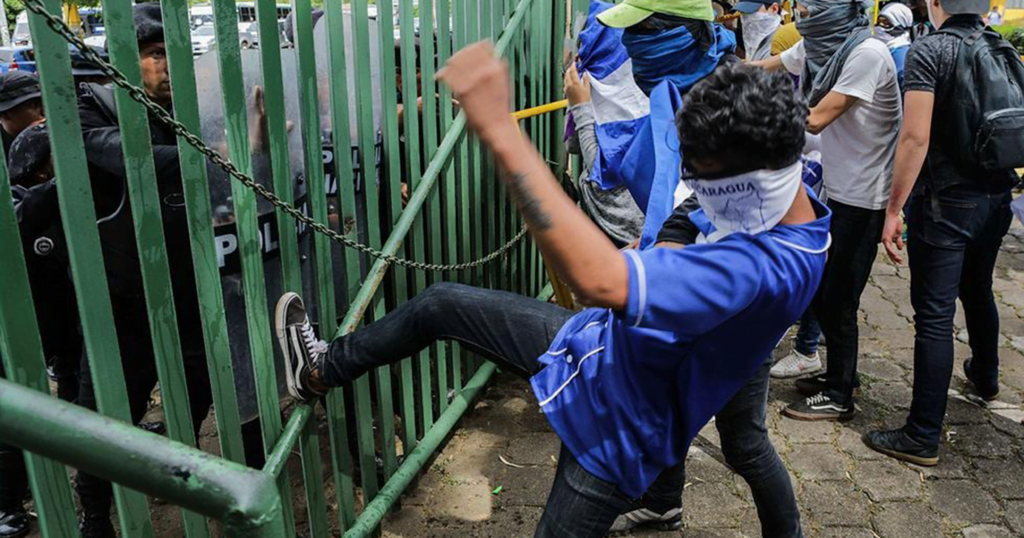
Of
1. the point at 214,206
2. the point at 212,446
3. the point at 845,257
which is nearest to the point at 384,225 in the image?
the point at 214,206

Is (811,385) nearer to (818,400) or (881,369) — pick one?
(818,400)

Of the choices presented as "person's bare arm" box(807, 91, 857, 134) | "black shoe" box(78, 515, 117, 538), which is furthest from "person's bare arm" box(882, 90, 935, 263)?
"black shoe" box(78, 515, 117, 538)

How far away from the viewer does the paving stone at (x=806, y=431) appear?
12.1 feet

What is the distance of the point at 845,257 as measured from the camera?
3.60 meters

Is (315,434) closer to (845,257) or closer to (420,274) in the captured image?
(420,274)

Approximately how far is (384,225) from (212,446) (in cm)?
144

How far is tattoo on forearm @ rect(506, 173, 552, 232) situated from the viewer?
1491 millimetres

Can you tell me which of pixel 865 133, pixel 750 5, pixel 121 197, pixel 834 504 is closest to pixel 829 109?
pixel 865 133

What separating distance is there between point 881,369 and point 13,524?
4.03 meters

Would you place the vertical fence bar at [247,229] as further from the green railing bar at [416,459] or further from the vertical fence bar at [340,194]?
the green railing bar at [416,459]

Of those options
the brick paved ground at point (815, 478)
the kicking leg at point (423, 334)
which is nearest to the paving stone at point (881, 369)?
the brick paved ground at point (815, 478)

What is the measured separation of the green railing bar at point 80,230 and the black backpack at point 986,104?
9.76 ft

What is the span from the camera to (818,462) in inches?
138

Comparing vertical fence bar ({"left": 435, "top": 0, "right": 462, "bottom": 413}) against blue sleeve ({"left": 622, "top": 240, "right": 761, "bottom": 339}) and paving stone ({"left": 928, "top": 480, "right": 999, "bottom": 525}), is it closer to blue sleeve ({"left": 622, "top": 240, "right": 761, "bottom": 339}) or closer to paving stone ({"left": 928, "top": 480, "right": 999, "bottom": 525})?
blue sleeve ({"left": 622, "top": 240, "right": 761, "bottom": 339})
